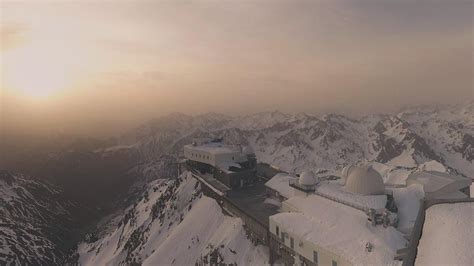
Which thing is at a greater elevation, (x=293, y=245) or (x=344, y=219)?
(x=344, y=219)

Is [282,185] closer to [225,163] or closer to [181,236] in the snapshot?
[225,163]

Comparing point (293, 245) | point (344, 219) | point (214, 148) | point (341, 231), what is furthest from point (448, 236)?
point (214, 148)

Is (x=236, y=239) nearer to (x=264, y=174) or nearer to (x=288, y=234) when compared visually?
(x=288, y=234)

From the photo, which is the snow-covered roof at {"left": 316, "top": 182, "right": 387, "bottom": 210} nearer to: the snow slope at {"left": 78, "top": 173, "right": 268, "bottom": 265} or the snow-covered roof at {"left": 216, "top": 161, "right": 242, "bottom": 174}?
the snow slope at {"left": 78, "top": 173, "right": 268, "bottom": 265}

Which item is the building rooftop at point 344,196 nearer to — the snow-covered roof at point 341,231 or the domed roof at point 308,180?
the domed roof at point 308,180

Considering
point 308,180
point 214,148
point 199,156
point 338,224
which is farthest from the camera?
point 199,156

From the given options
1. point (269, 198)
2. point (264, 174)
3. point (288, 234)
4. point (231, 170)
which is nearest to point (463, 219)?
point (288, 234)

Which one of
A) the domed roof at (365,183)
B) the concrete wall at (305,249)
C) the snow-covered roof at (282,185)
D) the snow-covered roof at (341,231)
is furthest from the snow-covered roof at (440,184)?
the concrete wall at (305,249)
